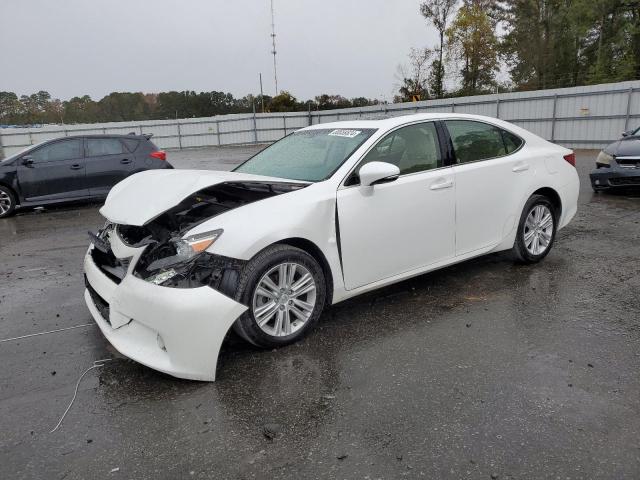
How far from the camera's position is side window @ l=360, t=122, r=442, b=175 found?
4.33m

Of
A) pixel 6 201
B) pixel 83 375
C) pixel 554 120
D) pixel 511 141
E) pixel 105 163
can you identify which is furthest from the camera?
pixel 554 120

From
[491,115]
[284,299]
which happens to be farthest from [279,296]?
[491,115]

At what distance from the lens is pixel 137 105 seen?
64.1m

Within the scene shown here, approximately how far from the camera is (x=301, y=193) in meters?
3.81

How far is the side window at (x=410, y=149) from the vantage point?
4328 mm

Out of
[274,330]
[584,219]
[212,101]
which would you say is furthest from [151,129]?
[212,101]

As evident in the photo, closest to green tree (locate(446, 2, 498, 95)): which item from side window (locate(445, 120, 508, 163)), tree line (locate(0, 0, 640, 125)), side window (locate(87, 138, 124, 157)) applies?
tree line (locate(0, 0, 640, 125))

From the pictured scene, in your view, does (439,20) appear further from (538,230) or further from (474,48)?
(538,230)

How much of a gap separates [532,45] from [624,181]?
36746 mm

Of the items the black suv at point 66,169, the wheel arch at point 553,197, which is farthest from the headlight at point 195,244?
the black suv at point 66,169

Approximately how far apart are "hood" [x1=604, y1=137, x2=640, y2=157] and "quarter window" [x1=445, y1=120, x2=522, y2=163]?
534 cm

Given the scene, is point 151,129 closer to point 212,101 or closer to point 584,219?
point 584,219

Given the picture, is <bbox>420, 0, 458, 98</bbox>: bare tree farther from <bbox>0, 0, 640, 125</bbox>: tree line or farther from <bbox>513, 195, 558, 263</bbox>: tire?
<bbox>513, 195, 558, 263</bbox>: tire

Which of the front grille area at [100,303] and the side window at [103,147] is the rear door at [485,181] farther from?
the side window at [103,147]
